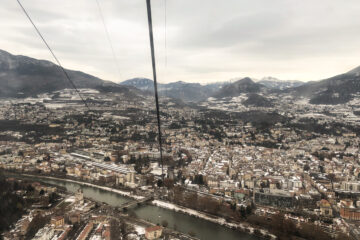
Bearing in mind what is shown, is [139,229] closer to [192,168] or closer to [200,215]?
[200,215]

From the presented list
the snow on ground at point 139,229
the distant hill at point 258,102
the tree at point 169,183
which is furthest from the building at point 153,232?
the distant hill at point 258,102

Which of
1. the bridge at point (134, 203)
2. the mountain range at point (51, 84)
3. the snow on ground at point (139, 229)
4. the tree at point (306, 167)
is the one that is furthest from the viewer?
the mountain range at point (51, 84)

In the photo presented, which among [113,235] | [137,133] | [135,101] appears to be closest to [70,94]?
[135,101]

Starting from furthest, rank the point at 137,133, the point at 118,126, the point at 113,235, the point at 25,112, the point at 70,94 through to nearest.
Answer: the point at 70,94
the point at 25,112
the point at 118,126
the point at 137,133
the point at 113,235

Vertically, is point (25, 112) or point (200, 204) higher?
point (25, 112)

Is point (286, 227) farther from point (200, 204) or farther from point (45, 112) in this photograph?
point (45, 112)

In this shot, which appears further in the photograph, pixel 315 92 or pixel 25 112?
pixel 315 92

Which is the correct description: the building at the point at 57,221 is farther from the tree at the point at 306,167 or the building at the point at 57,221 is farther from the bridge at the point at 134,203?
the tree at the point at 306,167

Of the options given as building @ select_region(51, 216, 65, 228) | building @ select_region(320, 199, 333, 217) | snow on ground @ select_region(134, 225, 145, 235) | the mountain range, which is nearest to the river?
snow on ground @ select_region(134, 225, 145, 235)
